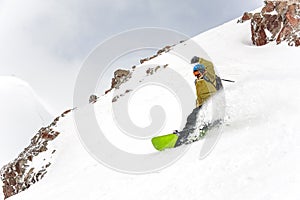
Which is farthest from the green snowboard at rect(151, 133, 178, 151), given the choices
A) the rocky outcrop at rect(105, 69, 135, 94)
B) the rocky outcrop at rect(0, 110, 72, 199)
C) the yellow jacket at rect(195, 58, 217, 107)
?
the rocky outcrop at rect(105, 69, 135, 94)

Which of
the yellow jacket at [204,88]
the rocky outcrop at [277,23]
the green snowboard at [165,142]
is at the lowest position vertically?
the green snowboard at [165,142]

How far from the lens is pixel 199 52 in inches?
1096

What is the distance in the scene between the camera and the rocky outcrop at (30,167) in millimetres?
18878

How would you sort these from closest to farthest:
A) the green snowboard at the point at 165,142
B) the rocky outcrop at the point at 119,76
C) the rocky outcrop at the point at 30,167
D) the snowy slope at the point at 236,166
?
the snowy slope at the point at 236,166
the green snowboard at the point at 165,142
the rocky outcrop at the point at 30,167
the rocky outcrop at the point at 119,76

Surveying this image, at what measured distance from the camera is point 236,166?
8.28m

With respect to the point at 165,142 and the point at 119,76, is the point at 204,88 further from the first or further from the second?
the point at 119,76

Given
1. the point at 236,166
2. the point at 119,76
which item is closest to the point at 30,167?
the point at 119,76

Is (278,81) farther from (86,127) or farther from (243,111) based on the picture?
(86,127)

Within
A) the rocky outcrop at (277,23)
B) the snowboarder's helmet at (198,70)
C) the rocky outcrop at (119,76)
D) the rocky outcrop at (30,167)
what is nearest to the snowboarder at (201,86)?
the snowboarder's helmet at (198,70)

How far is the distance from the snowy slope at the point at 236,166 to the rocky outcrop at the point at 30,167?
247 centimetres

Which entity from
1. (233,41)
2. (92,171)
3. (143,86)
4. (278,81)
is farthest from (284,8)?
(92,171)

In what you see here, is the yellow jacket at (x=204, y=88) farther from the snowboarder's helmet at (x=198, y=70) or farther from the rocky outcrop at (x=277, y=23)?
the rocky outcrop at (x=277, y=23)

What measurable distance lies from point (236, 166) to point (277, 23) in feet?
64.9

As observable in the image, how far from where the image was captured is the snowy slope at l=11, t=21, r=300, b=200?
24.3ft
